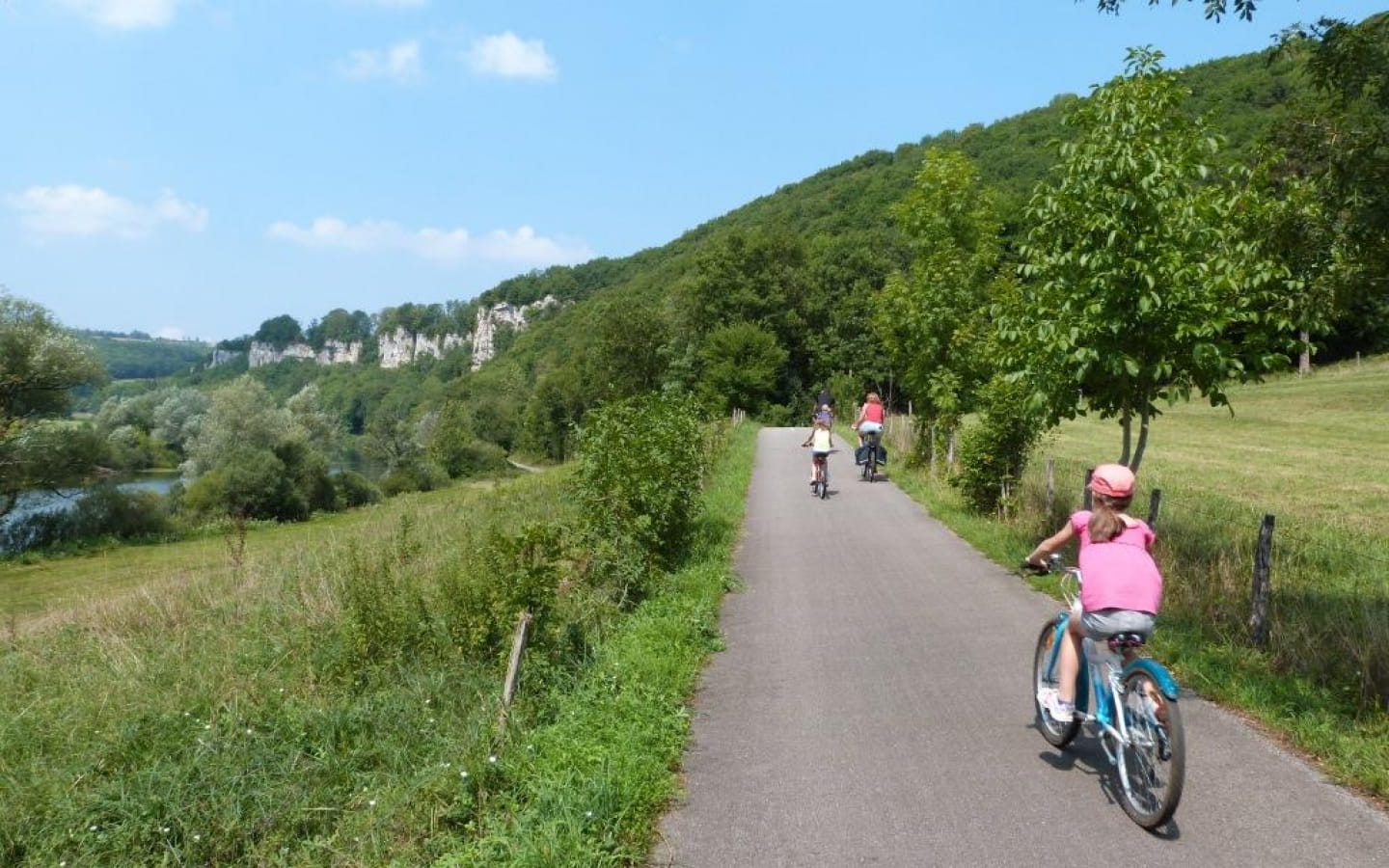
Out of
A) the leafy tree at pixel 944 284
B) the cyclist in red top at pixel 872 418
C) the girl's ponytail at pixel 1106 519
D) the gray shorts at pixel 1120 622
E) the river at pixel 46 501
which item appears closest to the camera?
the gray shorts at pixel 1120 622

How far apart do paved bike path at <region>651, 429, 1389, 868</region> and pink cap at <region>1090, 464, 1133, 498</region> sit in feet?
5.09

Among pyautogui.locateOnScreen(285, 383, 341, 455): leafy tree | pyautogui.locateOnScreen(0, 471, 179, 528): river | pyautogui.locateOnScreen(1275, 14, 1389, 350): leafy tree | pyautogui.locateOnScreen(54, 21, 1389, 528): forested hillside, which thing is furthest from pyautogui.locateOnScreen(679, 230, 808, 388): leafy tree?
pyautogui.locateOnScreen(1275, 14, 1389, 350): leafy tree

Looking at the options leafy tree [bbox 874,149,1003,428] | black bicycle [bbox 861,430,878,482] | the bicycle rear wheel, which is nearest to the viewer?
the bicycle rear wheel

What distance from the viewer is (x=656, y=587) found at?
9.77m

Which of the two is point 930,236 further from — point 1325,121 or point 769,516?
point 1325,121

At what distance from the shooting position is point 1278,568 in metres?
9.43

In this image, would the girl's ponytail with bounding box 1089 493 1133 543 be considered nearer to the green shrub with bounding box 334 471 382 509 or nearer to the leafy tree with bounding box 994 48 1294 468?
the leafy tree with bounding box 994 48 1294 468

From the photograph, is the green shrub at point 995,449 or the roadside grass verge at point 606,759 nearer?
the roadside grass verge at point 606,759

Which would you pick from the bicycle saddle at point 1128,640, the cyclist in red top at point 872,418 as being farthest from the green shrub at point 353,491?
the bicycle saddle at point 1128,640

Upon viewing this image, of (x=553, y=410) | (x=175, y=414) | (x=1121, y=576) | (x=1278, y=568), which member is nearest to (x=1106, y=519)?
(x=1121, y=576)

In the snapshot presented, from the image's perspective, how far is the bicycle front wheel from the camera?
4.16m

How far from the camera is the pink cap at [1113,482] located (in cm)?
486

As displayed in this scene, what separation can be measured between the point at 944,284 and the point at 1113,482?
15.1 meters

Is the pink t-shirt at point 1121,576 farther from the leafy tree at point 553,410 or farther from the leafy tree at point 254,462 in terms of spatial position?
the leafy tree at point 553,410
